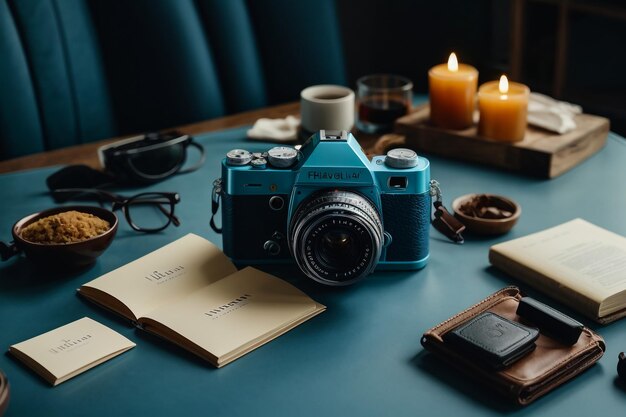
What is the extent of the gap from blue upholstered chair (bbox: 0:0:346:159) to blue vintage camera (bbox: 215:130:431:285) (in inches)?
33.3

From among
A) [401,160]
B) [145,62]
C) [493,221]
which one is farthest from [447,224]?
[145,62]

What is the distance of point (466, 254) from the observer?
1204 mm

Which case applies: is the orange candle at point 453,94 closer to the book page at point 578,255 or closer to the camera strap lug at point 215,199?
the book page at point 578,255

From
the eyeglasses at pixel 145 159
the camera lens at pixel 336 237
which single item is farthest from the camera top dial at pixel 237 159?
the eyeglasses at pixel 145 159

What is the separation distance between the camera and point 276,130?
1.61 meters

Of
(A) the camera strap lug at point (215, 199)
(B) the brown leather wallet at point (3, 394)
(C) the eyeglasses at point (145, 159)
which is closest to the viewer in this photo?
(B) the brown leather wallet at point (3, 394)

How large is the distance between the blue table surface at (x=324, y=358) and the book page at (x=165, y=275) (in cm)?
3

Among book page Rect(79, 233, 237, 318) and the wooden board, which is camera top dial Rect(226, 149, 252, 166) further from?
the wooden board

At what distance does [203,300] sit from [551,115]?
0.80 metres

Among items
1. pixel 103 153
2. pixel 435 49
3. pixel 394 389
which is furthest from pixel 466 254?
pixel 435 49

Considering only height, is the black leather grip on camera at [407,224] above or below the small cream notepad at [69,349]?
above

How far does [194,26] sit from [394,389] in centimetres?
124

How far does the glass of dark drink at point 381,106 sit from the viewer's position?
1594mm

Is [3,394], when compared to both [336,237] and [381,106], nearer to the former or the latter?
[336,237]
